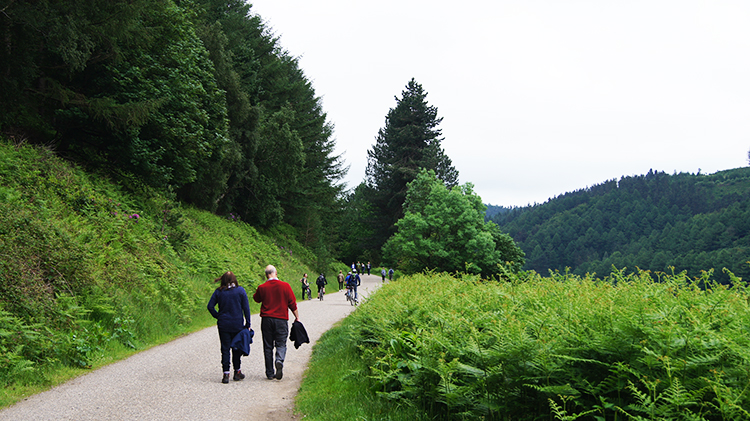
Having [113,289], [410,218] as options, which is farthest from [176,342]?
[410,218]

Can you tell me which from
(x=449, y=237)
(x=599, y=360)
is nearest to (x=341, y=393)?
(x=599, y=360)

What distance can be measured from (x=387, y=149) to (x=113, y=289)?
56.7 meters

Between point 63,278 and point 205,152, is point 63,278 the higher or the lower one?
the lower one

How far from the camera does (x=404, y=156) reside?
6397 cm

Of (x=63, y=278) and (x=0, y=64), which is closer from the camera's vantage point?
(x=63, y=278)

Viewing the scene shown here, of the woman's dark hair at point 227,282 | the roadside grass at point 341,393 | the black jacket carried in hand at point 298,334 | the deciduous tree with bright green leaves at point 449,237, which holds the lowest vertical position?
the roadside grass at point 341,393

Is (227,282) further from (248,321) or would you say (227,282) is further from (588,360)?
(588,360)

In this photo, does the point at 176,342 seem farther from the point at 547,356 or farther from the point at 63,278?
the point at 547,356

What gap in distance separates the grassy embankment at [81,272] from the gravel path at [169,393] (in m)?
0.57

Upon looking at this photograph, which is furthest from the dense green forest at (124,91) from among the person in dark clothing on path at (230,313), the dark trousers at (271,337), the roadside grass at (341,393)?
the roadside grass at (341,393)

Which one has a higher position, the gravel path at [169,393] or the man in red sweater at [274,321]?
the man in red sweater at [274,321]

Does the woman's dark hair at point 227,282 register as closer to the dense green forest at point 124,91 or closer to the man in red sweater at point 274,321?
the man in red sweater at point 274,321

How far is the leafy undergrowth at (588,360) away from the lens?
2.98 meters

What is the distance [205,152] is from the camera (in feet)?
67.5
